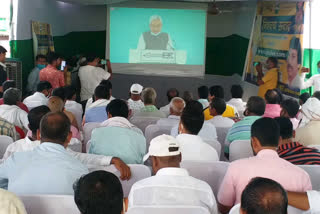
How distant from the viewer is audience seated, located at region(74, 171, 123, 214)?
164 cm

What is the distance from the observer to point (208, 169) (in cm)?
291

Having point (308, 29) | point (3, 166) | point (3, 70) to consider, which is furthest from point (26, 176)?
point (308, 29)

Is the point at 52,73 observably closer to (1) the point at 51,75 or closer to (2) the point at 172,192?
(1) the point at 51,75

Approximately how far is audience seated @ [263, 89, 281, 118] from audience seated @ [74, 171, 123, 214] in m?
4.24

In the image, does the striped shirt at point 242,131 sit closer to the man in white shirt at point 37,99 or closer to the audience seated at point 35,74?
the man in white shirt at point 37,99

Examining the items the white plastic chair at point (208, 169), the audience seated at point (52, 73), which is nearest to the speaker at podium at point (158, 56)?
the audience seated at point (52, 73)

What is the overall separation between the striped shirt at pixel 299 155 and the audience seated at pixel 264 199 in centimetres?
161

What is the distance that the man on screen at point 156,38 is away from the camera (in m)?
11.0

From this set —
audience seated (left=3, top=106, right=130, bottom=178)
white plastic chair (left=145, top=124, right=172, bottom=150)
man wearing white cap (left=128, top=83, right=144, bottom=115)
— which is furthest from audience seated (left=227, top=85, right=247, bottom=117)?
audience seated (left=3, top=106, right=130, bottom=178)

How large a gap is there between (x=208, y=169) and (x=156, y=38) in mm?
8353

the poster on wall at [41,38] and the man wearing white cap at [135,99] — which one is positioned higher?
the poster on wall at [41,38]

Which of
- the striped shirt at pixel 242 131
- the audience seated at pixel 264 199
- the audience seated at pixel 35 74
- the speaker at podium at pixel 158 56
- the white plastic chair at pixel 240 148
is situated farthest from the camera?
the speaker at podium at pixel 158 56

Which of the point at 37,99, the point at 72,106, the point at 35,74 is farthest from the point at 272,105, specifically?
the point at 35,74

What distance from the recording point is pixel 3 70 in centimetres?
676
